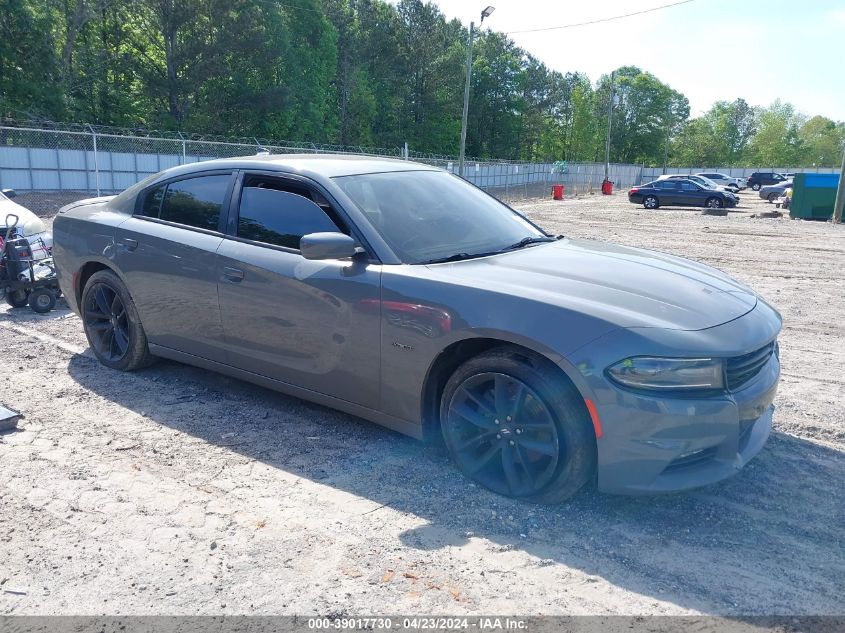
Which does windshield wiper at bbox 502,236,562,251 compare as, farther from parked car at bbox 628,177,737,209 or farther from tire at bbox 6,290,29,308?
parked car at bbox 628,177,737,209

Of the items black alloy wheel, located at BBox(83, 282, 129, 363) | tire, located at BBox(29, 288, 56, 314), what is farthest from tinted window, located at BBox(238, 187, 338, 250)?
tire, located at BBox(29, 288, 56, 314)

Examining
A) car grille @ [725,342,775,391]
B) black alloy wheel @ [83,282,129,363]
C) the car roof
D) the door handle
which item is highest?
the car roof

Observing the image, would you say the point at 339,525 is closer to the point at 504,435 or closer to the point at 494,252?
the point at 504,435

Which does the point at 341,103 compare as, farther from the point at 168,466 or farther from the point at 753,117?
the point at 753,117

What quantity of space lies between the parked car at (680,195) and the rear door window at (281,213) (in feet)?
100

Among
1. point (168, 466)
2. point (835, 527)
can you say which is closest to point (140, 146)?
point (168, 466)

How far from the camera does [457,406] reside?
3.53 meters

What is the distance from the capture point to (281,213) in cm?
428

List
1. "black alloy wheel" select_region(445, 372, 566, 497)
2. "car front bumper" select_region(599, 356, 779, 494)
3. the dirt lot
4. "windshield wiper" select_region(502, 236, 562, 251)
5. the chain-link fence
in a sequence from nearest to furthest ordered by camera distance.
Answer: the dirt lot, "car front bumper" select_region(599, 356, 779, 494), "black alloy wheel" select_region(445, 372, 566, 497), "windshield wiper" select_region(502, 236, 562, 251), the chain-link fence

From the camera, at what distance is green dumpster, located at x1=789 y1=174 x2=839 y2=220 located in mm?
24812

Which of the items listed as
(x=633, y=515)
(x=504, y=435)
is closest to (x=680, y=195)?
(x=633, y=515)

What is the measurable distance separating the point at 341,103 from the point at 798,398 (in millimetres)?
61792

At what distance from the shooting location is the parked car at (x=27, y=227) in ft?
26.2

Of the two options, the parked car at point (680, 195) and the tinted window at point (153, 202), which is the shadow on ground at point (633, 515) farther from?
the parked car at point (680, 195)
